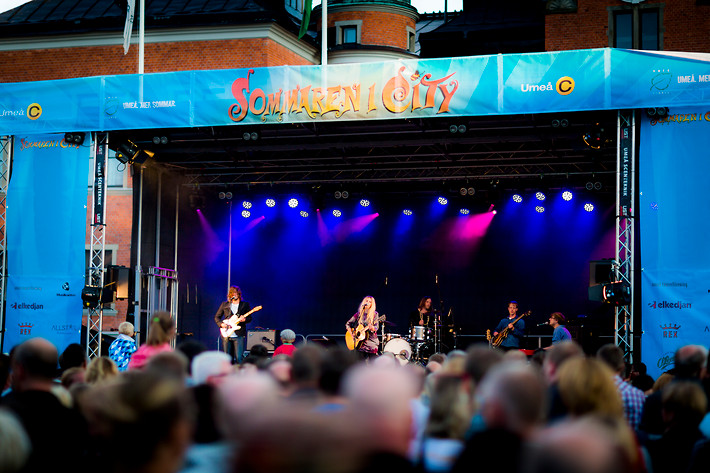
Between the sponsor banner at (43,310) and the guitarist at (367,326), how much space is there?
5215mm

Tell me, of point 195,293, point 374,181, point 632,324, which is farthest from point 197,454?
point 195,293

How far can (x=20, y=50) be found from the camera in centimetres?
2750

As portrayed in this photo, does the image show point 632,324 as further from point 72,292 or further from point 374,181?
point 72,292

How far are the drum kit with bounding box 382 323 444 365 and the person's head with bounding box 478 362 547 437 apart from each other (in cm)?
1372

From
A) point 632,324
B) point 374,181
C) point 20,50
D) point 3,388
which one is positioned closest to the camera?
point 3,388

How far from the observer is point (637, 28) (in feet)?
81.9

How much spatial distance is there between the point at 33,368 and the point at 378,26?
29.5 meters

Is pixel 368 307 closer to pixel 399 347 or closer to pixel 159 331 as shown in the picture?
pixel 399 347

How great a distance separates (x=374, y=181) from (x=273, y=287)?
4853 mm

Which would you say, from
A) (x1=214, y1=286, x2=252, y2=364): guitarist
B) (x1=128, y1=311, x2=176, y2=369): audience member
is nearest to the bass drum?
(x1=214, y1=286, x2=252, y2=364): guitarist

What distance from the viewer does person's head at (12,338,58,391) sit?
483cm

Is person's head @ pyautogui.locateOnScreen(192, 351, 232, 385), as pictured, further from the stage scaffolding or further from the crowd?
the stage scaffolding

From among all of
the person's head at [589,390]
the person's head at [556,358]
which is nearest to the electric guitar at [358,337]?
the person's head at [556,358]

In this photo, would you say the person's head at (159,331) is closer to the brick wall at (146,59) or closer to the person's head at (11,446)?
the person's head at (11,446)
